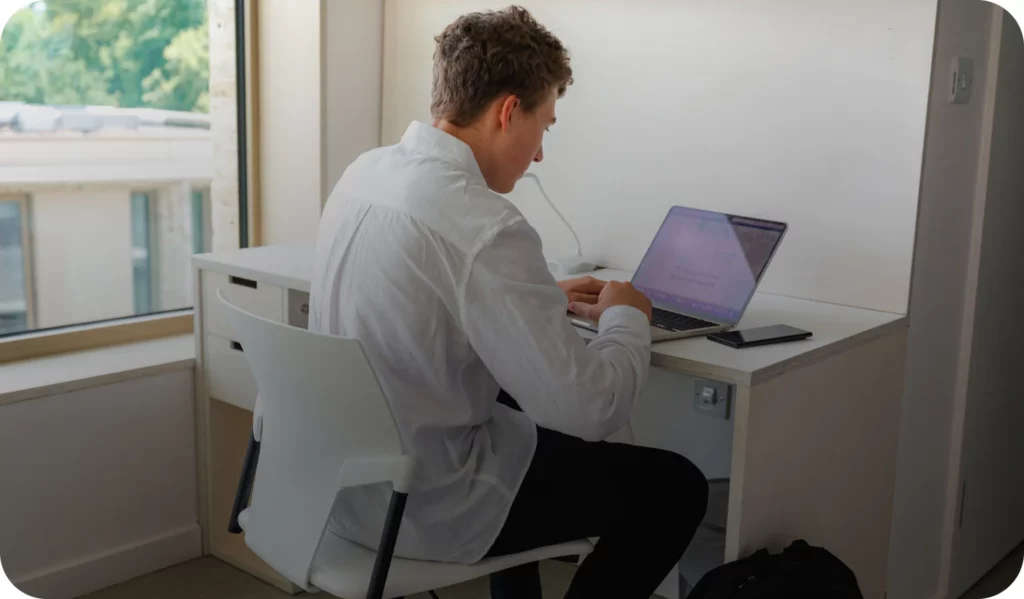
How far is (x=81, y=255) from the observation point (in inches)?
104

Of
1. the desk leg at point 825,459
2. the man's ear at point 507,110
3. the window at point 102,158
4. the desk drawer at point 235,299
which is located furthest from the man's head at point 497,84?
the window at point 102,158

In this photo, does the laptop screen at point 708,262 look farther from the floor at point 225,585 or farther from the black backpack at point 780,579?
the floor at point 225,585

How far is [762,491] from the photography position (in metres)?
1.65

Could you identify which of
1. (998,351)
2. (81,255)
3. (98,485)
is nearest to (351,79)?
(81,255)

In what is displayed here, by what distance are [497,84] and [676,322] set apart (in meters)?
0.57

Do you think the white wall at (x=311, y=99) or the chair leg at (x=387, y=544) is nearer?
the chair leg at (x=387, y=544)

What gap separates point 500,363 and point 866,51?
115cm

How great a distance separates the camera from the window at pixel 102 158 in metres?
2.49

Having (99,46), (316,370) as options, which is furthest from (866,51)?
(99,46)

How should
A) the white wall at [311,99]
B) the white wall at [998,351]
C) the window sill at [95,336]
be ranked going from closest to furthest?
the white wall at [998,351], the window sill at [95,336], the white wall at [311,99]

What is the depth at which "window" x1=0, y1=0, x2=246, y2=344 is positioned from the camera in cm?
249

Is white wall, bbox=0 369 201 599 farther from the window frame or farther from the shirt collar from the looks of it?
the shirt collar

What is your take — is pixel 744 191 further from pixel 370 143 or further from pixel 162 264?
pixel 162 264

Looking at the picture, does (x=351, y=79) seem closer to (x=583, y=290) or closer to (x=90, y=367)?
(x=90, y=367)
